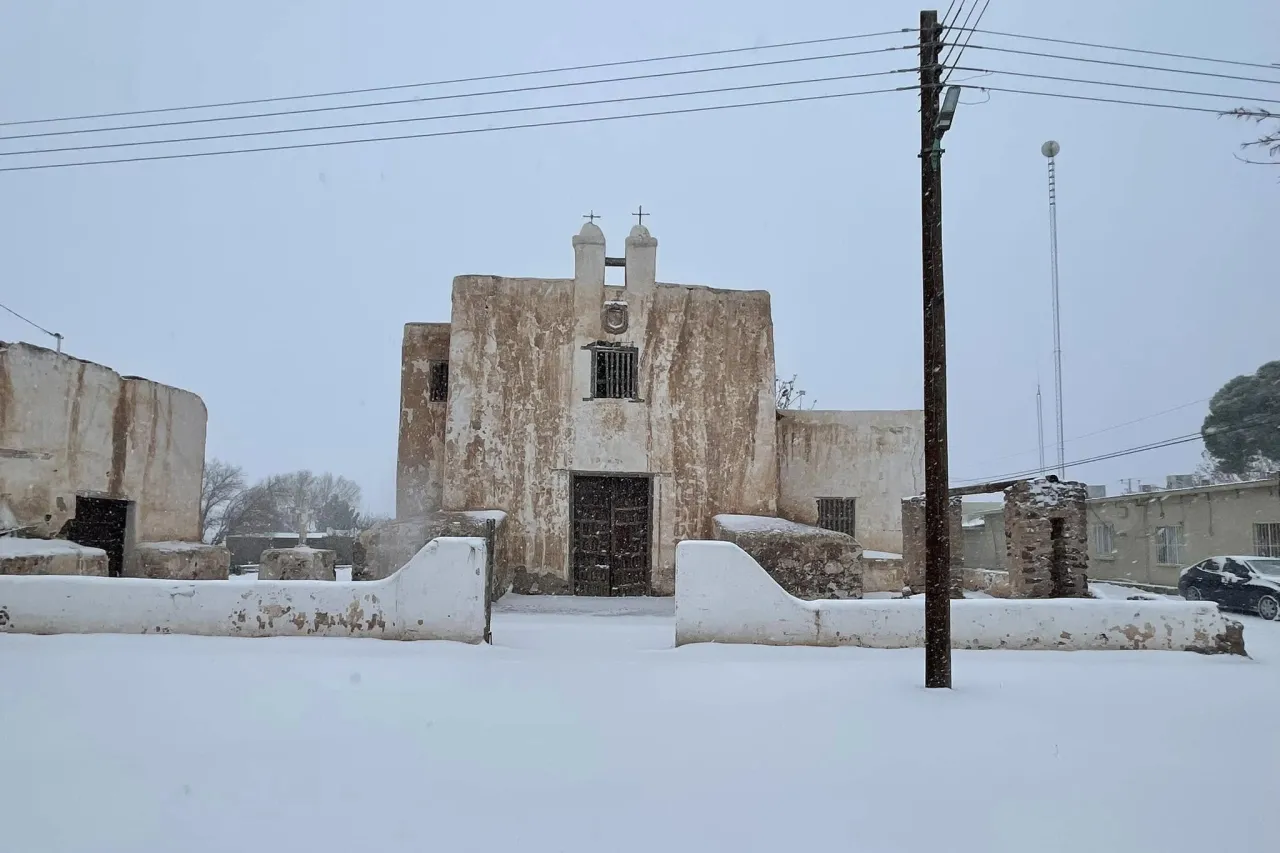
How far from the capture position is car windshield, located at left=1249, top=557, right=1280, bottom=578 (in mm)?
15617

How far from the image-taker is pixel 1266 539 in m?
20.6

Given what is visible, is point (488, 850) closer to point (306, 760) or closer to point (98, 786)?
point (306, 760)

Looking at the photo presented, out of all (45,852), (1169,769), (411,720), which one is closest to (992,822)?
(1169,769)

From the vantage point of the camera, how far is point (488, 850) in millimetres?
3969

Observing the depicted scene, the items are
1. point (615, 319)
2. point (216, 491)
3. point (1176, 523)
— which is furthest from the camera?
point (216, 491)

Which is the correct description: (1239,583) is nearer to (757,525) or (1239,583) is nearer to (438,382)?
(757,525)

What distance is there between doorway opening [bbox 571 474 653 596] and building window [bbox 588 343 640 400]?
1.51m

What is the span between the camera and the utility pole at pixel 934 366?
6.71m

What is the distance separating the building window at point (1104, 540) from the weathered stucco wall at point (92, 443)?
25.7m

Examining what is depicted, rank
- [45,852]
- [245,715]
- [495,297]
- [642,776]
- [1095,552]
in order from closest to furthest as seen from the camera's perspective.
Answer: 1. [45,852]
2. [642,776]
3. [245,715]
4. [495,297]
5. [1095,552]

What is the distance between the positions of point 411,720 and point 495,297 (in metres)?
10.1

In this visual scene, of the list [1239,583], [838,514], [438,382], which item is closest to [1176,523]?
[1239,583]

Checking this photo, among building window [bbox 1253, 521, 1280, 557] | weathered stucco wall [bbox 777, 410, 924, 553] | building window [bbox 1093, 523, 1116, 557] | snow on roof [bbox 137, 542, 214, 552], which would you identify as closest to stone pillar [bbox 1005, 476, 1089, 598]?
weathered stucco wall [bbox 777, 410, 924, 553]

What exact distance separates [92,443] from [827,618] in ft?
42.3
